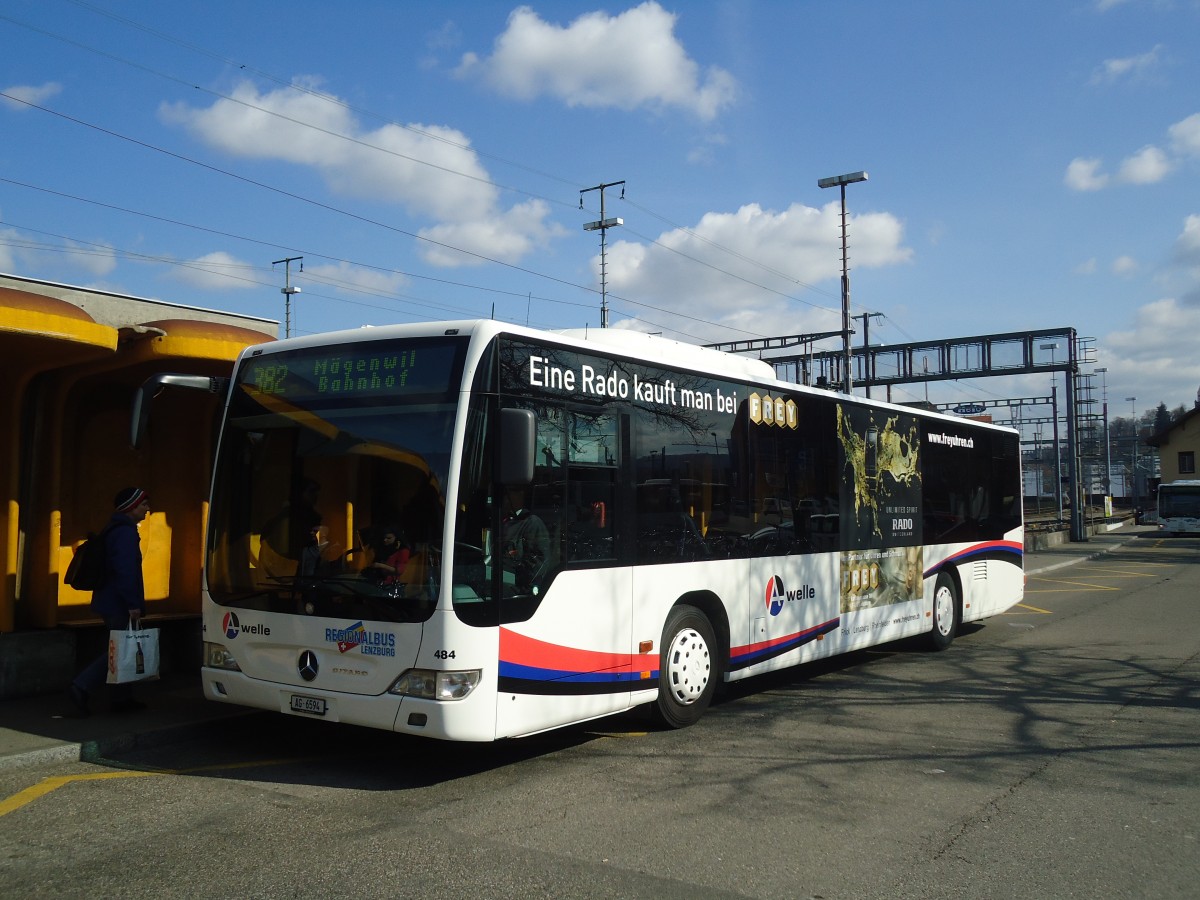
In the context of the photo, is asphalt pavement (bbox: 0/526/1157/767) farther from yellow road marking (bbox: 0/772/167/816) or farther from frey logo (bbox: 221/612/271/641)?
frey logo (bbox: 221/612/271/641)

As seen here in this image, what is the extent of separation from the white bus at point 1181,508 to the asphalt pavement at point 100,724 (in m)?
50.7

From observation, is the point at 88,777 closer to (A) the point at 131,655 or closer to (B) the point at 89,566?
(A) the point at 131,655

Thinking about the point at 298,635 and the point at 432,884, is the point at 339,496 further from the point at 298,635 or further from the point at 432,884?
the point at 432,884

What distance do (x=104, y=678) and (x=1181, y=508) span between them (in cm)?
5209

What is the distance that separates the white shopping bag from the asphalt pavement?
37cm

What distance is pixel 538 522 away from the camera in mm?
6820

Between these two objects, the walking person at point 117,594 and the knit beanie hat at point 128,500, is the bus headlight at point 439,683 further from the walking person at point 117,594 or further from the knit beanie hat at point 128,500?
the knit beanie hat at point 128,500

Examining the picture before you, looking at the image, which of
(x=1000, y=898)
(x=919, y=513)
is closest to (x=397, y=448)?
(x=1000, y=898)

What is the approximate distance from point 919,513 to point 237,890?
9814mm

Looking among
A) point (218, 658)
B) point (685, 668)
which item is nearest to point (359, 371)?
point (218, 658)

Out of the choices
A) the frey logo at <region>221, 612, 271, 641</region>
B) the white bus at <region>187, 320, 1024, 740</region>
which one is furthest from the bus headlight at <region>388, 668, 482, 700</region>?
the frey logo at <region>221, 612, 271, 641</region>

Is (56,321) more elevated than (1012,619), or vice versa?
(56,321)

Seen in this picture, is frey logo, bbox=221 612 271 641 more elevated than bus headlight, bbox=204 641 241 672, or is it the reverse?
frey logo, bbox=221 612 271 641

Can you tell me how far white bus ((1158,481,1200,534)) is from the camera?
48.4 m
